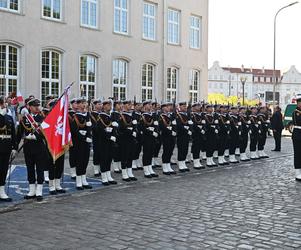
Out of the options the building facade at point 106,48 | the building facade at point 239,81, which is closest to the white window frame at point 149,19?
the building facade at point 106,48

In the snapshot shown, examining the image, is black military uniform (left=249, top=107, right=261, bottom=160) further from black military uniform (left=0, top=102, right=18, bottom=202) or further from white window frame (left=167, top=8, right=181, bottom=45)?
white window frame (left=167, top=8, right=181, bottom=45)

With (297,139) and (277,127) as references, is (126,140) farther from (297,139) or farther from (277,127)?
(277,127)

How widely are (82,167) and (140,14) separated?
726 inches

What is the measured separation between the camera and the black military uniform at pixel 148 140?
12.1 meters

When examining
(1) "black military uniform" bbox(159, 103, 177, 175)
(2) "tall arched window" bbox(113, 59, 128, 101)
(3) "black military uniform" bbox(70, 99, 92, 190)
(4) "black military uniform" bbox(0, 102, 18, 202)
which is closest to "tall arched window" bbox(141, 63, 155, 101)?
(2) "tall arched window" bbox(113, 59, 128, 101)

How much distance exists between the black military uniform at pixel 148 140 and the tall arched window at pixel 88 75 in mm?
11658

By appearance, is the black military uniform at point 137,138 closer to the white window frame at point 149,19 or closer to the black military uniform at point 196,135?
the black military uniform at point 196,135

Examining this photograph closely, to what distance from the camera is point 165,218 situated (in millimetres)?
7441

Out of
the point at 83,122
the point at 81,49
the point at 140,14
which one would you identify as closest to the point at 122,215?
the point at 83,122

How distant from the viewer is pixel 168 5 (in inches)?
1148

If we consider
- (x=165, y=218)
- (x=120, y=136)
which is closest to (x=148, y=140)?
(x=120, y=136)

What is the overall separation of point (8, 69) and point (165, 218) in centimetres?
1499

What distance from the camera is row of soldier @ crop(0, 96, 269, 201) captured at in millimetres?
8953

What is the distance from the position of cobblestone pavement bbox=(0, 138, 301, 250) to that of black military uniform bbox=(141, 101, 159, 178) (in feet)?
2.86
